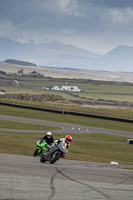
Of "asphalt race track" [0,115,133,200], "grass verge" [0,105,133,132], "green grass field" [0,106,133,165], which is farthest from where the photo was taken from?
"grass verge" [0,105,133,132]

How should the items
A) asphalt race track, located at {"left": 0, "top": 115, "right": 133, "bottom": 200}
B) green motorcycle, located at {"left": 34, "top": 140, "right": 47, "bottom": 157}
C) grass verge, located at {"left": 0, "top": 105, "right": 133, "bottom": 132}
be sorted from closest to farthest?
asphalt race track, located at {"left": 0, "top": 115, "right": 133, "bottom": 200}, green motorcycle, located at {"left": 34, "top": 140, "right": 47, "bottom": 157}, grass verge, located at {"left": 0, "top": 105, "right": 133, "bottom": 132}

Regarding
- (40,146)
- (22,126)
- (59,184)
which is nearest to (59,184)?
(59,184)

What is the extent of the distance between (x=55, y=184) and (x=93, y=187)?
1.29 meters

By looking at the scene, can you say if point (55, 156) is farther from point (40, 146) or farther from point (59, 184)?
point (59, 184)

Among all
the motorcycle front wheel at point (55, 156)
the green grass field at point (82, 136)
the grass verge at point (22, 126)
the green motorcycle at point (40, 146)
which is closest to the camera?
the motorcycle front wheel at point (55, 156)

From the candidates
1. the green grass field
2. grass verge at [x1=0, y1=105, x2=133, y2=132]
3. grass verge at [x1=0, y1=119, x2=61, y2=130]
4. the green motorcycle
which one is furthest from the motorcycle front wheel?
grass verge at [x1=0, y1=105, x2=133, y2=132]

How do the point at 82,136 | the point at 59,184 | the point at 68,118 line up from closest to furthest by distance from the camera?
the point at 59,184
the point at 82,136
the point at 68,118

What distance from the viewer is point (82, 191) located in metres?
13.1

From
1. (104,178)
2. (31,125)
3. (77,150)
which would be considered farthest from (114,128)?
(104,178)

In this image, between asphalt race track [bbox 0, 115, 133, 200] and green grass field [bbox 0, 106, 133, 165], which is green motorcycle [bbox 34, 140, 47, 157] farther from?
→ green grass field [bbox 0, 106, 133, 165]

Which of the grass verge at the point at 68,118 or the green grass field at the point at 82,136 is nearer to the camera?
the green grass field at the point at 82,136

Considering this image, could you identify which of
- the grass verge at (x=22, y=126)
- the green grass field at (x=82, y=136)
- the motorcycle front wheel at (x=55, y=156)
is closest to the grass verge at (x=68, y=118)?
the green grass field at (x=82, y=136)

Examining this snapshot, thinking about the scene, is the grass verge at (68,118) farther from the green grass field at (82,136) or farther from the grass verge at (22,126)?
the grass verge at (22,126)

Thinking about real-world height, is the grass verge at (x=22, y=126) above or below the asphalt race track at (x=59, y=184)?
below
